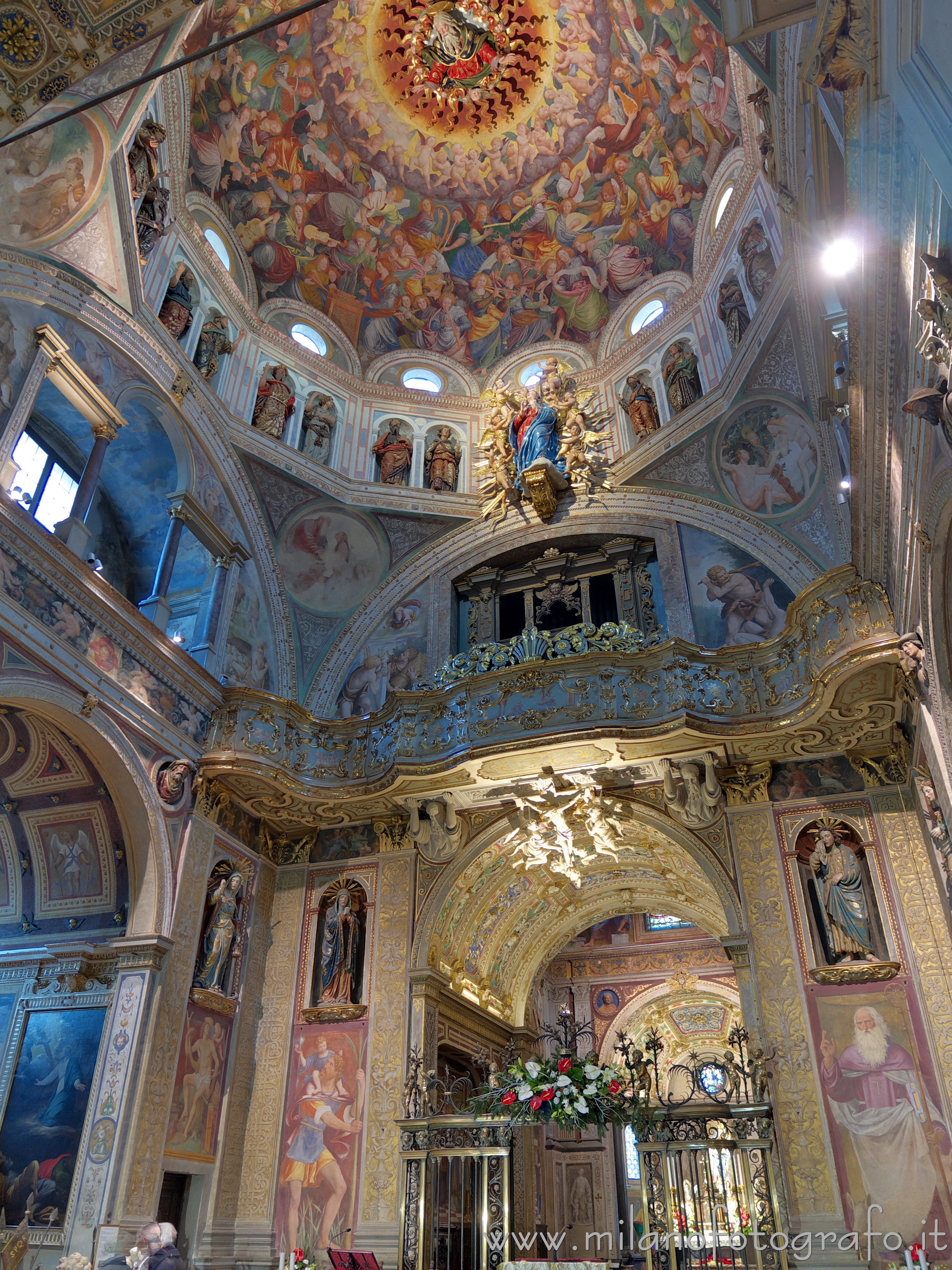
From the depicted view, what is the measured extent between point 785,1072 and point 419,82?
22.5 m

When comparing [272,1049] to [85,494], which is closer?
[85,494]

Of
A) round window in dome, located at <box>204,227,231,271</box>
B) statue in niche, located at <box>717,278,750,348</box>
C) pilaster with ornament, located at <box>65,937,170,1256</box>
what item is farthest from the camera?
A: round window in dome, located at <box>204,227,231,271</box>

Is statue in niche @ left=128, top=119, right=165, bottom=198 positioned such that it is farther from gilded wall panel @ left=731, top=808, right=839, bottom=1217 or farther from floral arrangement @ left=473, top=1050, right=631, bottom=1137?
floral arrangement @ left=473, top=1050, right=631, bottom=1137

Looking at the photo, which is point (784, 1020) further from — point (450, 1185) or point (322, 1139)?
point (322, 1139)

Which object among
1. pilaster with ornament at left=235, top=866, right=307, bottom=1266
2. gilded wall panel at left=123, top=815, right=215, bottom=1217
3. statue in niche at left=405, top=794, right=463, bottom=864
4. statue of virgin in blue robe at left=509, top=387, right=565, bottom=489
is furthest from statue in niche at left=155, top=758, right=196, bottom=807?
statue of virgin in blue robe at left=509, top=387, right=565, bottom=489

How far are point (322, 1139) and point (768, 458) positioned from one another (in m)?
14.2

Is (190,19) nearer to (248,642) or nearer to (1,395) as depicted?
(1,395)

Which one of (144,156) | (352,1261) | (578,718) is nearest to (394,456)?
(144,156)

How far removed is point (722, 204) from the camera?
19562 mm

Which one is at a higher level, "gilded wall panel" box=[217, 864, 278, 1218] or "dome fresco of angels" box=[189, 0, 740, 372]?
"dome fresco of angels" box=[189, 0, 740, 372]

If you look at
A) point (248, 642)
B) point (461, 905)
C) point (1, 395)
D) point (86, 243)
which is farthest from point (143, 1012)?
point (86, 243)

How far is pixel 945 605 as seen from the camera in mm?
8945

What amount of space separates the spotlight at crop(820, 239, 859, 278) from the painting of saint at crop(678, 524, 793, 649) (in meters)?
7.17

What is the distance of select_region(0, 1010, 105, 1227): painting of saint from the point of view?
39.6 ft
